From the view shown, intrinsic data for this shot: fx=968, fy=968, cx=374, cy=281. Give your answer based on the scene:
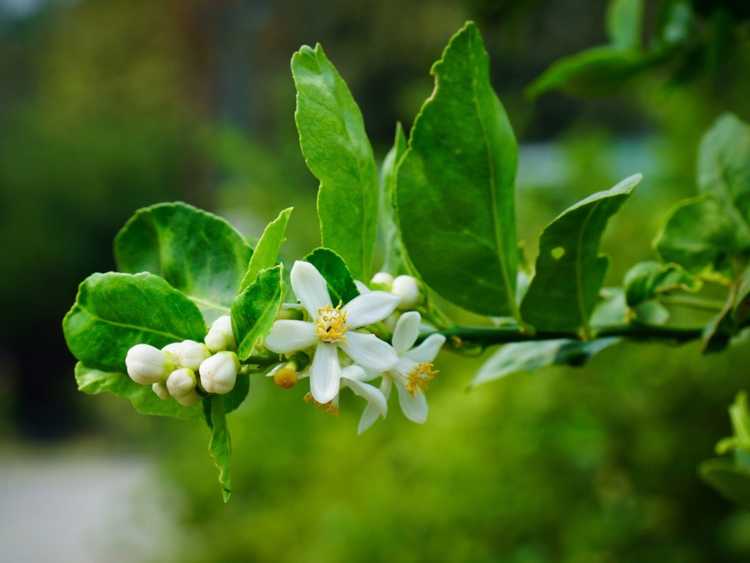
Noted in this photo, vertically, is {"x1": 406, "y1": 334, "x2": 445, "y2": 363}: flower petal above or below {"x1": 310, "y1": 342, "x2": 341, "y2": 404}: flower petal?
below

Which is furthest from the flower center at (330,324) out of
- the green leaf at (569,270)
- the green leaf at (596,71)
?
the green leaf at (596,71)

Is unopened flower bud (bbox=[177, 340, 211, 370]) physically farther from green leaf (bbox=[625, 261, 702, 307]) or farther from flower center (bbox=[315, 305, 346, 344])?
green leaf (bbox=[625, 261, 702, 307])

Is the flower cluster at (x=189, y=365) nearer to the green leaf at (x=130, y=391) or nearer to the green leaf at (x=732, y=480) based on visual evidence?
the green leaf at (x=130, y=391)

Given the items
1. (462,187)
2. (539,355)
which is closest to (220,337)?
(462,187)

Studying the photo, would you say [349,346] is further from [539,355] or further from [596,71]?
[596,71]

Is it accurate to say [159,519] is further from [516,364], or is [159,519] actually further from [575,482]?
[516,364]

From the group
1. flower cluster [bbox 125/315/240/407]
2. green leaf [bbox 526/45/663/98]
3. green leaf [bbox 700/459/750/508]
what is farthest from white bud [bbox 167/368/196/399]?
green leaf [bbox 526/45/663/98]
